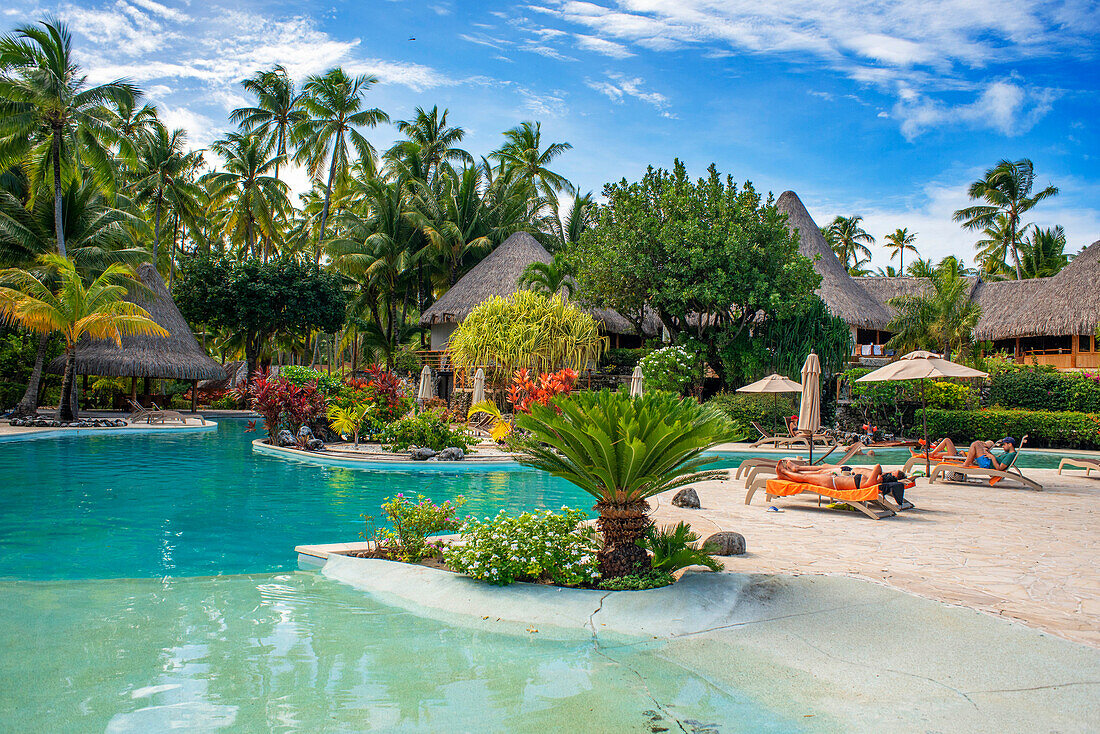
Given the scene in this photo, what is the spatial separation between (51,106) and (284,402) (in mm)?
A: 13526

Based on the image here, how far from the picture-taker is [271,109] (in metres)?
33.3

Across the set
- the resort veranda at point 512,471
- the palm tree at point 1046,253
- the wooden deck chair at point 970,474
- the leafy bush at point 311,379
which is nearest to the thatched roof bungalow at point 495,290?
the resort veranda at point 512,471

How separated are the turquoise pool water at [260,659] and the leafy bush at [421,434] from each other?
21.7 ft

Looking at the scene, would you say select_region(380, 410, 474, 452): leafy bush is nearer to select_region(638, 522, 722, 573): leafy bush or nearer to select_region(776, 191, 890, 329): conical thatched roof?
select_region(638, 522, 722, 573): leafy bush

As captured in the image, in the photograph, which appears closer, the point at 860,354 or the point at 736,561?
the point at 736,561

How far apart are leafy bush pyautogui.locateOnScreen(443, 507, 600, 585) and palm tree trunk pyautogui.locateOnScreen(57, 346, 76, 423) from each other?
2109cm

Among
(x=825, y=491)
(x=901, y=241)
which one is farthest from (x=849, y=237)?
(x=825, y=491)

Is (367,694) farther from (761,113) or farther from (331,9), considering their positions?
(761,113)

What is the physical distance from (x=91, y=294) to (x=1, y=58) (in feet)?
24.1

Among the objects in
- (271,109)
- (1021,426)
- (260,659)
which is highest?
(271,109)

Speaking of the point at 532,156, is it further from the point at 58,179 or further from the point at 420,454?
the point at 420,454

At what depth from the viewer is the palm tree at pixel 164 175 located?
104 ft

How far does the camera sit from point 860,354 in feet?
91.6

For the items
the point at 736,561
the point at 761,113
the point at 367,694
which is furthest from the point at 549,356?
the point at 367,694
